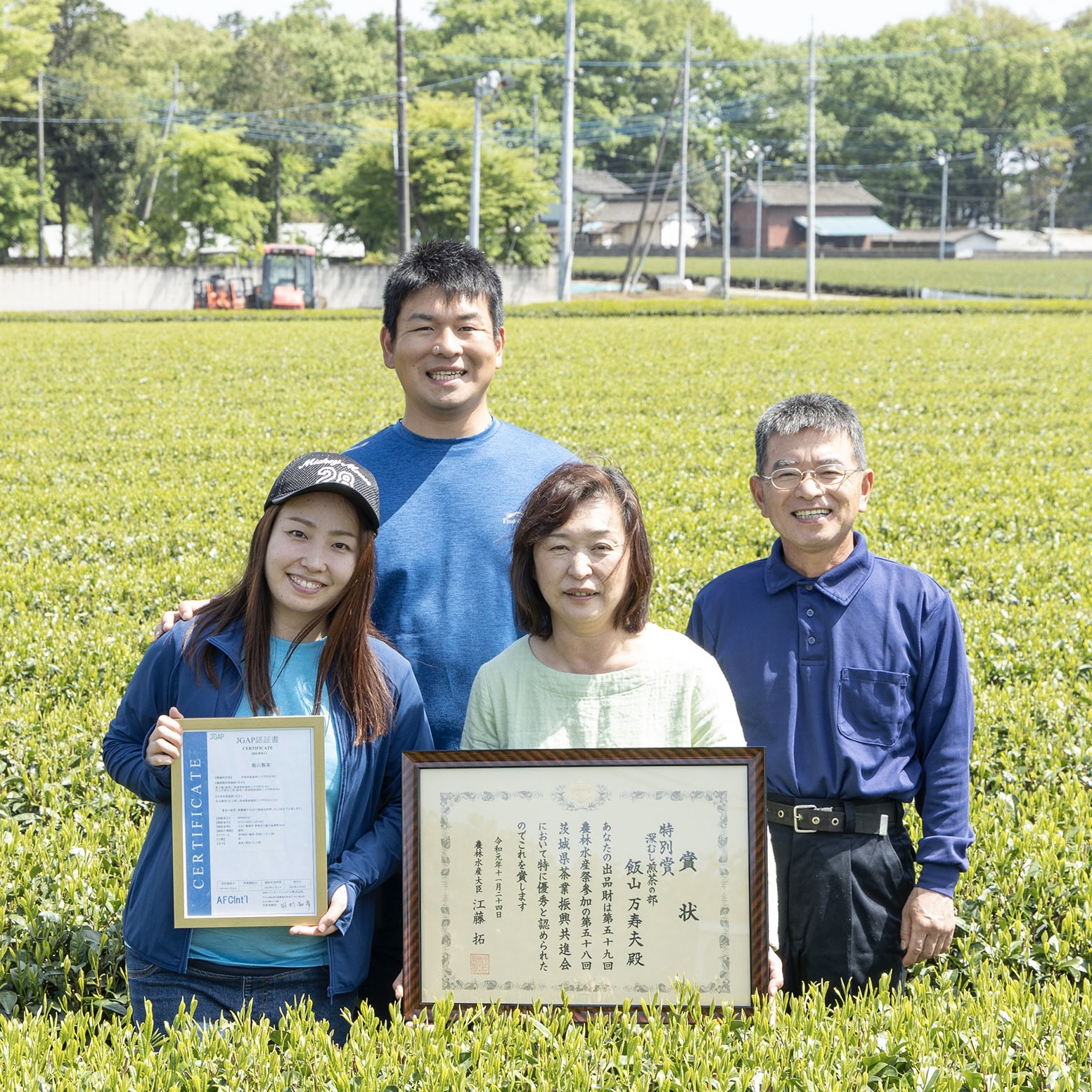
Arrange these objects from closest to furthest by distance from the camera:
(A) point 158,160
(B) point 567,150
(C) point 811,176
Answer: (B) point 567,150
(C) point 811,176
(A) point 158,160

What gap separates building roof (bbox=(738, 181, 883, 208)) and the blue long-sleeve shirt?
310 ft

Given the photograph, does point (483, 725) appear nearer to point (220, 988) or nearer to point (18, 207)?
point (220, 988)

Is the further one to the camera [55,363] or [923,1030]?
[55,363]

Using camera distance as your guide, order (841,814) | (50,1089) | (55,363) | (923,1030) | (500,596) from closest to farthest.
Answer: (50,1089)
(923,1030)
(841,814)
(500,596)
(55,363)

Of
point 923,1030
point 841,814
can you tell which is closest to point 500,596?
point 841,814

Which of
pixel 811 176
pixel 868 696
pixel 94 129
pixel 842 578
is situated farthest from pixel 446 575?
pixel 94 129

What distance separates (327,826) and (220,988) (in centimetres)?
50

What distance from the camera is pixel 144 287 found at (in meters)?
49.3

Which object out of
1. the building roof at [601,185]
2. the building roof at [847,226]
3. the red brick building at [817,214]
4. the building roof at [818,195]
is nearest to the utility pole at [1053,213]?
the building roof at [847,226]

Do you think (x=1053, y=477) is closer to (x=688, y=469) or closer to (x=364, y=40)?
(x=688, y=469)

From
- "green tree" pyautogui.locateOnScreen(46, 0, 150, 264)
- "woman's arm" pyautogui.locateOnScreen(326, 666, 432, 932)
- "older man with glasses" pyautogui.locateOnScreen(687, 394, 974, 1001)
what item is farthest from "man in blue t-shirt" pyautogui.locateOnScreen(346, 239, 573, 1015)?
"green tree" pyautogui.locateOnScreen(46, 0, 150, 264)

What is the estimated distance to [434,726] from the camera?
363cm

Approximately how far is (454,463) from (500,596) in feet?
1.41

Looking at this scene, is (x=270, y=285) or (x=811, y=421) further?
(x=270, y=285)
